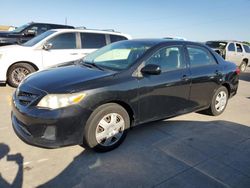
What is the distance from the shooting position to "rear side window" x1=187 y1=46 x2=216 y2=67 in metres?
4.71

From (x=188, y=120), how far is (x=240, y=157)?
1553mm

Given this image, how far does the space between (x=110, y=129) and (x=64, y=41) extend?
4768 mm

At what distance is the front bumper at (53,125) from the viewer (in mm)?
3115

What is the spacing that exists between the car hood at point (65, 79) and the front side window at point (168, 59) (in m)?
0.87

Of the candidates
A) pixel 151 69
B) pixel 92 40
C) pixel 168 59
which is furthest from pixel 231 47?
pixel 151 69

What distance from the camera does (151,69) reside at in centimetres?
378

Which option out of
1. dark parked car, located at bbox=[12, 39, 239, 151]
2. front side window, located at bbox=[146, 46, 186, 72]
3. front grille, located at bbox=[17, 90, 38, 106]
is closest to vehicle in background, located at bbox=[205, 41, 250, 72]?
dark parked car, located at bbox=[12, 39, 239, 151]

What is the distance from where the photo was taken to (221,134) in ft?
14.7

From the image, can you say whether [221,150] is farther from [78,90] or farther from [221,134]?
[78,90]

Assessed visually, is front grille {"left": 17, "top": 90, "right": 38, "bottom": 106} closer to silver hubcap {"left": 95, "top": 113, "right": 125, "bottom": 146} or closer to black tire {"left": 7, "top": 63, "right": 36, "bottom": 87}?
silver hubcap {"left": 95, "top": 113, "right": 125, "bottom": 146}

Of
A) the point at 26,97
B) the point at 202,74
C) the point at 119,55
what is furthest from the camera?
the point at 202,74

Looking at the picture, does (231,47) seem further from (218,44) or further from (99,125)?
(99,125)

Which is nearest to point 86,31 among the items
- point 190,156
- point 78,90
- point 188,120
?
point 188,120

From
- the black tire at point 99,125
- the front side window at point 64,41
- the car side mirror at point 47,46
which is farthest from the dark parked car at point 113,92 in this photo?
the front side window at point 64,41
